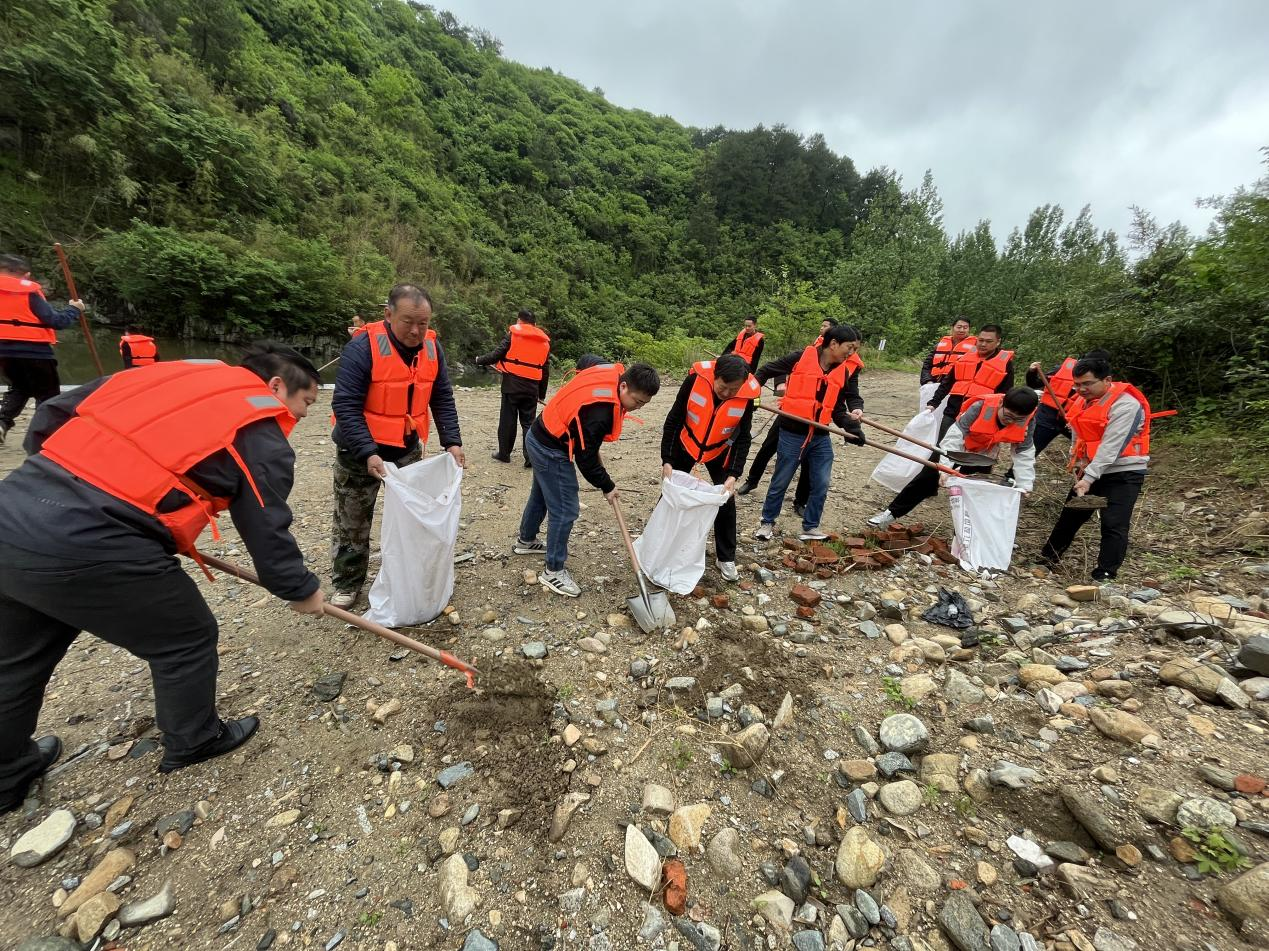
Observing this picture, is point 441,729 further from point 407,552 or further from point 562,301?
point 562,301

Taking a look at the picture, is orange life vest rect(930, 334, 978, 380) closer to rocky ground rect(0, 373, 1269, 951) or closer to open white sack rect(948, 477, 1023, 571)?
open white sack rect(948, 477, 1023, 571)

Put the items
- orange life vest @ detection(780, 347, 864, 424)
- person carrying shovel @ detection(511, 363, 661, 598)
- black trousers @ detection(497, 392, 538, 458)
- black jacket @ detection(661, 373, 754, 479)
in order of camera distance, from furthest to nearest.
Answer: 1. black trousers @ detection(497, 392, 538, 458)
2. orange life vest @ detection(780, 347, 864, 424)
3. black jacket @ detection(661, 373, 754, 479)
4. person carrying shovel @ detection(511, 363, 661, 598)

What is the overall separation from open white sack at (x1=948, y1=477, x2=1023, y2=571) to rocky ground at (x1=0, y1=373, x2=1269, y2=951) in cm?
73

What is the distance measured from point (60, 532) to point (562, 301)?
28.6m

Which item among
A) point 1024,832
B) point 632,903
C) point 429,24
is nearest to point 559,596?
point 632,903

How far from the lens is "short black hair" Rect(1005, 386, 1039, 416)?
A: 3525mm

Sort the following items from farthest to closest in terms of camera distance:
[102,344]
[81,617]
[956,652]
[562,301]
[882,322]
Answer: [562,301], [882,322], [102,344], [956,652], [81,617]

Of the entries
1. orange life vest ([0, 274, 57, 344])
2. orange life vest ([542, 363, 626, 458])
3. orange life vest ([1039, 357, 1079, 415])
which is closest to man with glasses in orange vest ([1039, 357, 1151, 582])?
orange life vest ([1039, 357, 1079, 415])

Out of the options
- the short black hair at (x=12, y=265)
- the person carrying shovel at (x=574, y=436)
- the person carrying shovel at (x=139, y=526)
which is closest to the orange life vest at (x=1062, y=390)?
the person carrying shovel at (x=574, y=436)

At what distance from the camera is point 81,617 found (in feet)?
5.02

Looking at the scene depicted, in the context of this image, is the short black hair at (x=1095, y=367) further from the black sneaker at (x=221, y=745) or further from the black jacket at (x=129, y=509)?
the black sneaker at (x=221, y=745)

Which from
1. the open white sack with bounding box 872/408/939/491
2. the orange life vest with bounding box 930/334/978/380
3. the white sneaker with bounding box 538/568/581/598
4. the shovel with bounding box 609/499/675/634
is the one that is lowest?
the white sneaker with bounding box 538/568/581/598

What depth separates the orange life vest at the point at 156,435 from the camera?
1.49 m

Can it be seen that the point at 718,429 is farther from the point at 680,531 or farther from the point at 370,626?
the point at 370,626
